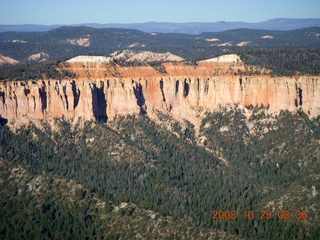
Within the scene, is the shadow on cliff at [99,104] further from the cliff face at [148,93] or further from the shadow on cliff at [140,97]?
the shadow on cliff at [140,97]

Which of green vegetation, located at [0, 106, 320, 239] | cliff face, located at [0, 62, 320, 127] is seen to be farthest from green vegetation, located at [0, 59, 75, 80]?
green vegetation, located at [0, 106, 320, 239]

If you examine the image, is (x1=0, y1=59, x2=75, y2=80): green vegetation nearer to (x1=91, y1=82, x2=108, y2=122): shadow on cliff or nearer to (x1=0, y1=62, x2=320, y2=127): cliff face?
(x1=0, y1=62, x2=320, y2=127): cliff face

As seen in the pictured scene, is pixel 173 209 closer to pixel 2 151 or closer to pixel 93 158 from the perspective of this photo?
pixel 93 158

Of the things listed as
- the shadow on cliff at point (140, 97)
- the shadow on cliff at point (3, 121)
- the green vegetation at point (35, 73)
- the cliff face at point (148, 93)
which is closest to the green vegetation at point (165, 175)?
the shadow on cliff at point (3, 121)

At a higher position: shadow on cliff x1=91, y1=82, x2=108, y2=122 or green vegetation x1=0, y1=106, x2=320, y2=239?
shadow on cliff x1=91, y1=82, x2=108, y2=122

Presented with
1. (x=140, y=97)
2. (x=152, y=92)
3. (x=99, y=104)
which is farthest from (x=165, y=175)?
(x=152, y=92)

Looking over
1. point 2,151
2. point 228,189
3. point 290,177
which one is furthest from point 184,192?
point 2,151
